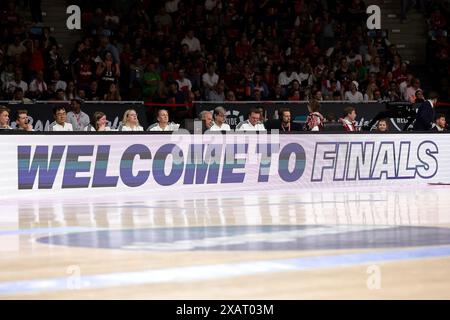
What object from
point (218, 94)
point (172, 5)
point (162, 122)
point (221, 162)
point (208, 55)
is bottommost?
point (221, 162)

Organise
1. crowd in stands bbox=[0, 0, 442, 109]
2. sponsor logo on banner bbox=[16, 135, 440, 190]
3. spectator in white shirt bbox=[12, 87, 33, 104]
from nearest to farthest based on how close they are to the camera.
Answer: sponsor logo on banner bbox=[16, 135, 440, 190] < spectator in white shirt bbox=[12, 87, 33, 104] < crowd in stands bbox=[0, 0, 442, 109]

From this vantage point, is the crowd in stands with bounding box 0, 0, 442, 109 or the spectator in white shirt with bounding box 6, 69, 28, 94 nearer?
the spectator in white shirt with bounding box 6, 69, 28, 94

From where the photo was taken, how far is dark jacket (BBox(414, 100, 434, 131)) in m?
19.8

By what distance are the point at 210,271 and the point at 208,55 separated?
59.1 ft

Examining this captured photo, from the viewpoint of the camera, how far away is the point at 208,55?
79.3ft

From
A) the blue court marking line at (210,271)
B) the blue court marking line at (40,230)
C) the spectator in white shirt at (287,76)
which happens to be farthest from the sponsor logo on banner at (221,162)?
the blue court marking line at (210,271)

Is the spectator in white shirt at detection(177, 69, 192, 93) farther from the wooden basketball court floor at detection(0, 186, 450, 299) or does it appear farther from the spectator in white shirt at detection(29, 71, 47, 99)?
the wooden basketball court floor at detection(0, 186, 450, 299)

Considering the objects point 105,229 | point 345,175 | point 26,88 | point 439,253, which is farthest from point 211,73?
point 439,253

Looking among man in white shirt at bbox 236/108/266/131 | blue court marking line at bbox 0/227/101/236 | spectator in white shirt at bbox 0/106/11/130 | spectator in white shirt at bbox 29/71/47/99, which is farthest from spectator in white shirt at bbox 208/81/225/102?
blue court marking line at bbox 0/227/101/236

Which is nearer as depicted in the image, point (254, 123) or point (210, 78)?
point (254, 123)

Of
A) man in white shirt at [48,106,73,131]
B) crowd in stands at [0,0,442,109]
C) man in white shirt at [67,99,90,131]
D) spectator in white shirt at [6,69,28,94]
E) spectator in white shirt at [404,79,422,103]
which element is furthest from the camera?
spectator in white shirt at [404,79,422,103]

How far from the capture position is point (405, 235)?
8914 mm

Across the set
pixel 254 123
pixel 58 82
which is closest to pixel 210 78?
pixel 58 82

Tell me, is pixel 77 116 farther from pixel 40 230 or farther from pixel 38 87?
pixel 40 230
